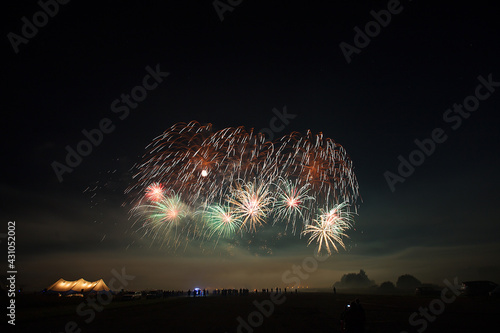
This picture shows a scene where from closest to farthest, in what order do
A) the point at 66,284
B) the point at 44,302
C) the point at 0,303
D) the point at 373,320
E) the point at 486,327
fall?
1. the point at 486,327
2. the point at 373,320
3. the point at 0,303
4. the point at 44,302
5. the point at 66,284

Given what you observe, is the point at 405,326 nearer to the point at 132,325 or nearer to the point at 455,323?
the point at 455,323

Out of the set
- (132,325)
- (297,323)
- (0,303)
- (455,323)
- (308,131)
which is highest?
(308,131)

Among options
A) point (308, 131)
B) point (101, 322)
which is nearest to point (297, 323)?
point (101, 322)

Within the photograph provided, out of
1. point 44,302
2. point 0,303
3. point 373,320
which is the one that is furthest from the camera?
point 44,302

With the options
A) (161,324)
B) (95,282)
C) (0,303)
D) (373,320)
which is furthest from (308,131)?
(95,282)

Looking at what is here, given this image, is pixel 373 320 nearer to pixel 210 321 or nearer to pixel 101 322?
pixel 210 321

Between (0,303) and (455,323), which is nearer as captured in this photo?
(455,323)

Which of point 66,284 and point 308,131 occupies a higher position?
point 308,131
